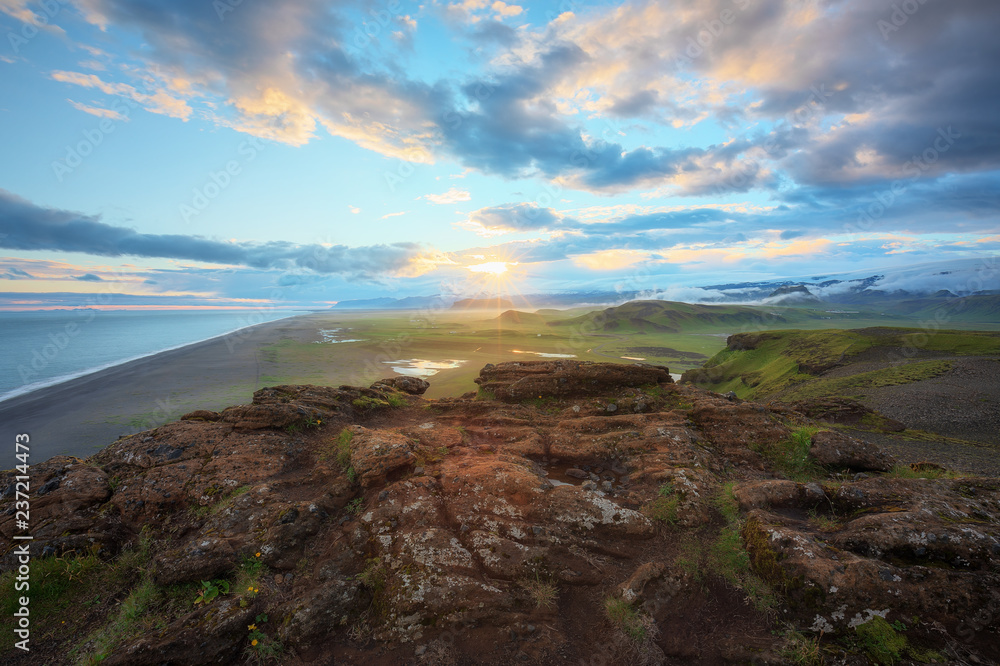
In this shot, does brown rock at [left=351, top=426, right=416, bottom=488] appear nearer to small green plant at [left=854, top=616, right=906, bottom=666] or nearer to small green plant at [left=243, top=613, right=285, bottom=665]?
small green plant at [left=243, top=613, right=285, bottom=665]

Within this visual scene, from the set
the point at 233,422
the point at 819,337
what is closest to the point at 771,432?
the point at 233,422

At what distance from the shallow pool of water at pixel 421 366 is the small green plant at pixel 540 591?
1928 inches

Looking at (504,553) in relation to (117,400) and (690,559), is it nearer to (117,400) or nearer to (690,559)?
(690,559)

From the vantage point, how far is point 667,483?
10336 mm

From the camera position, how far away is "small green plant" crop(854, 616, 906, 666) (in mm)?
5676

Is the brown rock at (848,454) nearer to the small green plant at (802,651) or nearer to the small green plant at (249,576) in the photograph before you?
the small green plant at (802,651)

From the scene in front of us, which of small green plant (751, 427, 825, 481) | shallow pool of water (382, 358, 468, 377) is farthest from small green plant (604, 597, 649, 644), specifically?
shallow pool of water (382, 358, 468, 377)

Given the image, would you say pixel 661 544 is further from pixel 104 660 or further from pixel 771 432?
pixel 104 660

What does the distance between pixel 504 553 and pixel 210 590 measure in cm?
612

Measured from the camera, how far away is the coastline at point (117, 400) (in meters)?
30.6

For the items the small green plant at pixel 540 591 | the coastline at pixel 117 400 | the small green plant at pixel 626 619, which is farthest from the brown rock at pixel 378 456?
the coastline at pixel 117 400

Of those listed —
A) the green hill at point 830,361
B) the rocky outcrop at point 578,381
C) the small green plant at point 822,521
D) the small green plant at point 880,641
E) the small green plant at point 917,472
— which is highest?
the rocky outcrop at point 578,381

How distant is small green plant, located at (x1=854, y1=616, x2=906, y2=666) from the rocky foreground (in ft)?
0.12

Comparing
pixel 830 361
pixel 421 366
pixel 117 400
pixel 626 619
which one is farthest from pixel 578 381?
pixel 117 400
